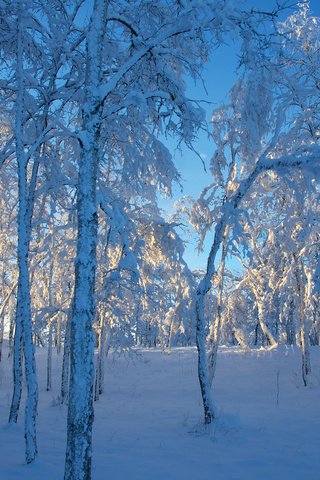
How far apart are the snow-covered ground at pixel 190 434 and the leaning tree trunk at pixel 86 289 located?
1.75 m

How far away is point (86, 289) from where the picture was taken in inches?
173

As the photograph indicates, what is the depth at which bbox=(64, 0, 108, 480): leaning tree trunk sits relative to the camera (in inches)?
161

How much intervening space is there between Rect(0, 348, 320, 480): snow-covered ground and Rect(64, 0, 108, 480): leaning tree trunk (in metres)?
1.75

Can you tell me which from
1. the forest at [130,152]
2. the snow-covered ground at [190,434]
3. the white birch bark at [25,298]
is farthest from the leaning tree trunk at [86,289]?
the white birch bark at [25,298]

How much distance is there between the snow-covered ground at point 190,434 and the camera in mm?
5887

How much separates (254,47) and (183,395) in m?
14.0

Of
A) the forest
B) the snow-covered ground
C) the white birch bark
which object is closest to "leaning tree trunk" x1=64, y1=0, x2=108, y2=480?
the forest

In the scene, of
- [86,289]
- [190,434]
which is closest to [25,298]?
[86,289]

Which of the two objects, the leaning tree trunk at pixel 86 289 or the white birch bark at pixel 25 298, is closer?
the leaning tree trunk at pixel 86 289

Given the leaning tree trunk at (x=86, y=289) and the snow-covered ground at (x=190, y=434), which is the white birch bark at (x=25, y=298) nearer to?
the snow-covered ground at (x=190, y=434)

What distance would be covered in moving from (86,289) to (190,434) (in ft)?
18.2

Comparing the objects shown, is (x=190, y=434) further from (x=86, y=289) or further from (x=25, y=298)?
(x=86, y=289)

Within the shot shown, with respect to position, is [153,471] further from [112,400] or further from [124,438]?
[112,400]

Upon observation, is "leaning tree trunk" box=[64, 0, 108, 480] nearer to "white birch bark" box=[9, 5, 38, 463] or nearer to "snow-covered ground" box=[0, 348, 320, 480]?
"snow-covered ground" box=[0, 348, 320, 480]
